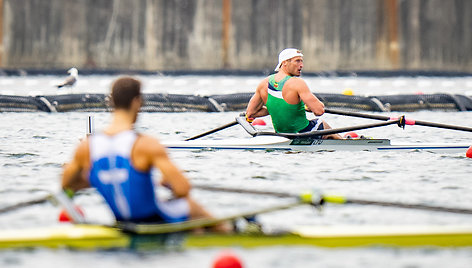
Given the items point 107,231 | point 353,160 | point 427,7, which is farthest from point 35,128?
point 427,7

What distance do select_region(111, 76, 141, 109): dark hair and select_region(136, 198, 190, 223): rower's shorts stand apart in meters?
0.73

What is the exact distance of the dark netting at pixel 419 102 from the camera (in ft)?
62.2

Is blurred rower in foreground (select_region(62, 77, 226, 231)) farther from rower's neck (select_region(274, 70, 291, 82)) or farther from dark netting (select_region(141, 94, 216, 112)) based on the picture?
dark netting (select_region(141, 94, 216, 112))

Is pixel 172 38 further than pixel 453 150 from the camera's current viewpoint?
Yes

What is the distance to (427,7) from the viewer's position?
95.7 feet

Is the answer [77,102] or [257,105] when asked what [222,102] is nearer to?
[77,102]

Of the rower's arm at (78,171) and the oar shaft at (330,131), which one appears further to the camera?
the oar shaft at (330,131)

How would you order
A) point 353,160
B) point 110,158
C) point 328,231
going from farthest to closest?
point 353,160
point 328,231
point 110,158

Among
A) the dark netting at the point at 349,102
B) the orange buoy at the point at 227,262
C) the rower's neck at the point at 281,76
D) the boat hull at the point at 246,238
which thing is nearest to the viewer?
the orange buoy at the point at 227,262

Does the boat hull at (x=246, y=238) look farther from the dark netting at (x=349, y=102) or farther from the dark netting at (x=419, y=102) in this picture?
the dark netting at (x=419, y=102)

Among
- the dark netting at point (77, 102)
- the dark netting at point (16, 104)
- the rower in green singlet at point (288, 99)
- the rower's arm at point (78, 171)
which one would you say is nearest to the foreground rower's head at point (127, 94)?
the rower's arm at point (78, 171)

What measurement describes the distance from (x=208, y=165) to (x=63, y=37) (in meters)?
18.1

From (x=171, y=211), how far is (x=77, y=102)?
42.2 ft

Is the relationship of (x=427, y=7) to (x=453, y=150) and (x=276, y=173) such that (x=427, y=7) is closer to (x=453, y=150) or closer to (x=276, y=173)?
(x=453, y=150)
